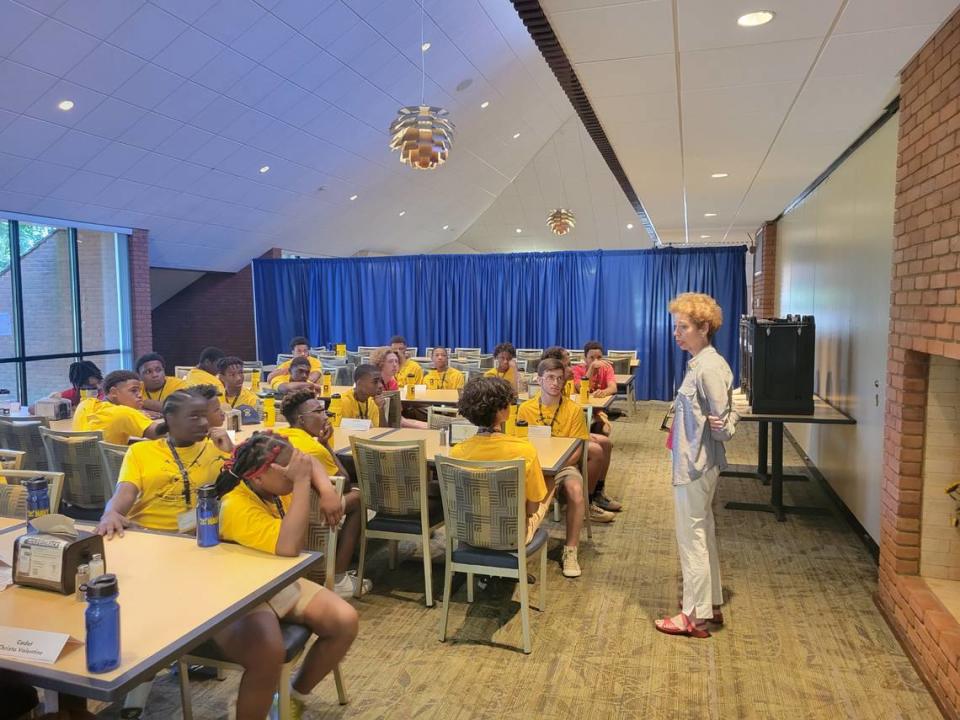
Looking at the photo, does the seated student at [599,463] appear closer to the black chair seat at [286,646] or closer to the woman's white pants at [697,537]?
the woman's white pants at [697,537]

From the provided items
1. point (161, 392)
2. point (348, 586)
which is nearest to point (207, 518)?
point (348, 586)

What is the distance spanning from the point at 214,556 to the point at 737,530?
3.59 meters

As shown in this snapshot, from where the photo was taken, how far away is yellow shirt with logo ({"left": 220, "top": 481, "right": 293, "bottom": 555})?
2.14 m

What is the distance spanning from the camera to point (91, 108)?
629cm

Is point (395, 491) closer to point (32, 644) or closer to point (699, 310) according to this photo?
point (699, 310)

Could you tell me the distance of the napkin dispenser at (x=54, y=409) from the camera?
4812mm

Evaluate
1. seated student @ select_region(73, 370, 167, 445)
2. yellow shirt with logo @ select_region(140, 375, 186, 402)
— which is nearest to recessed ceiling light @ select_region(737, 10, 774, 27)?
seated student @ select_region(73, 370, 167, 445)

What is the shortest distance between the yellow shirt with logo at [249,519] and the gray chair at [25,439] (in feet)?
9.10

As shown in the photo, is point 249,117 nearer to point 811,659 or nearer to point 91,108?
point 91,108

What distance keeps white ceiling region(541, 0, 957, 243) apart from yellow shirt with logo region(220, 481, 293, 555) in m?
2.05

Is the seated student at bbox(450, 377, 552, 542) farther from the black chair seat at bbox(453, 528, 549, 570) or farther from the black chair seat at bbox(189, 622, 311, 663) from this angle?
the black chair seat at bbox(189, 622, 311, 663)

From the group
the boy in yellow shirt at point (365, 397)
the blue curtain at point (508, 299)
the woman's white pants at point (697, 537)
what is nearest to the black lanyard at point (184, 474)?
the boy in yellow shirt at point (365, 397)

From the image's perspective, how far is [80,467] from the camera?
12.0ft

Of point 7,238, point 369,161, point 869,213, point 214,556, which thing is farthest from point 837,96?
point 7,238
